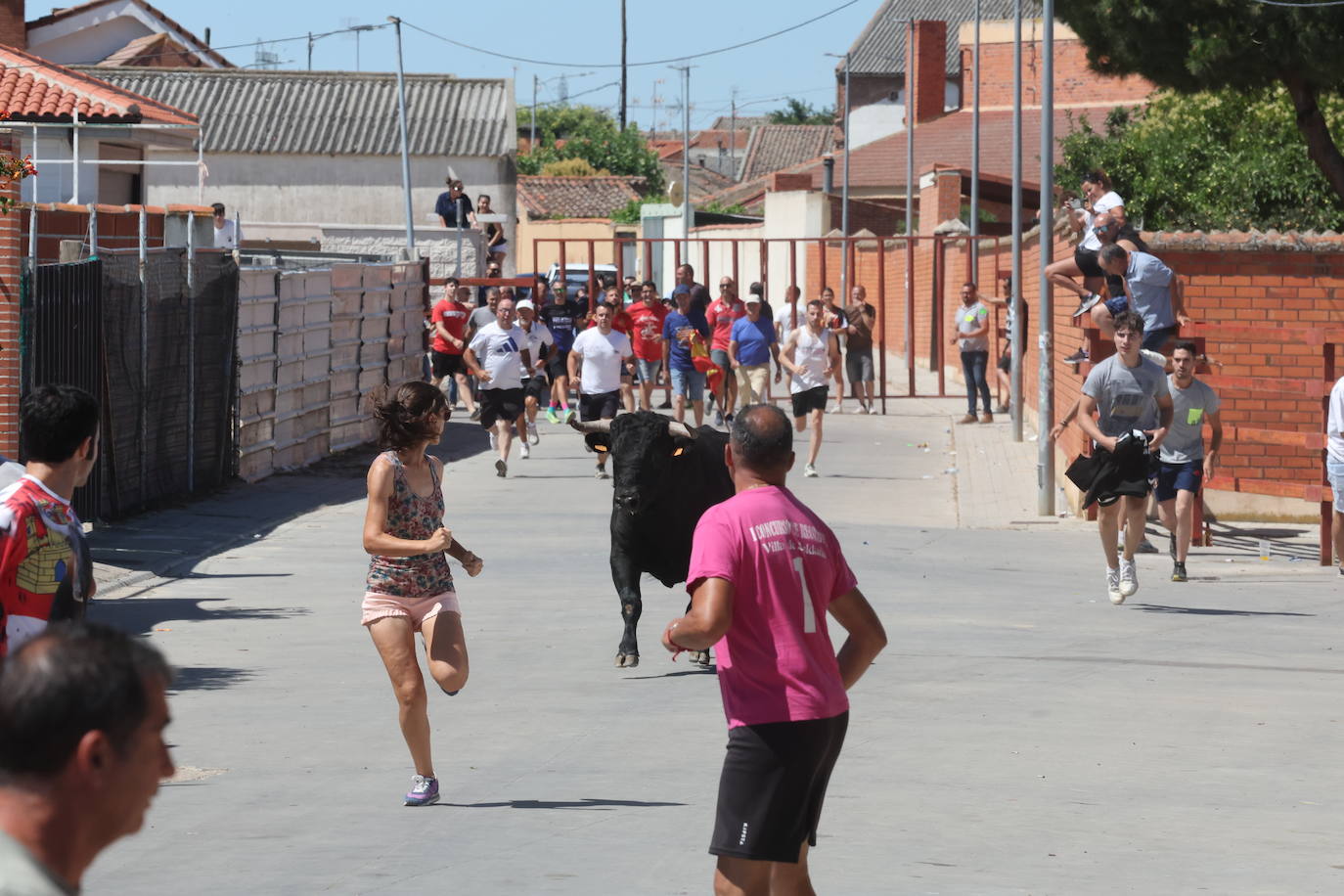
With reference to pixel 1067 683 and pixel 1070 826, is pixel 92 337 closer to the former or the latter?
pixel 1067 683

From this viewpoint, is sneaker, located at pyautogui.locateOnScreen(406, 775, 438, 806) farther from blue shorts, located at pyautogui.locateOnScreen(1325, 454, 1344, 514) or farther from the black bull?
blue shorts, located at pyautogui.locateOnScreen(1325, 454, 1344, 514)

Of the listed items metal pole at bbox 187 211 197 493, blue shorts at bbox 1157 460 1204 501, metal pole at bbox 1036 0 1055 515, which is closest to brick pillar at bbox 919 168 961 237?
metal pole at bbox 1036 0 1055 515

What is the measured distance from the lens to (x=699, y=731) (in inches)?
348

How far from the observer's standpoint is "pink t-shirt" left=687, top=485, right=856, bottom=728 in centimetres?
516

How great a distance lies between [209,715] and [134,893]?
323cm

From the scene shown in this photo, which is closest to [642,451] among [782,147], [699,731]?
[699,731]

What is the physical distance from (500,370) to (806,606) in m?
16.1

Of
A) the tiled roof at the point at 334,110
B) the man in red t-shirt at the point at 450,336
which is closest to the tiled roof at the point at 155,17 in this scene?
the tiled roof at the point at 334,110

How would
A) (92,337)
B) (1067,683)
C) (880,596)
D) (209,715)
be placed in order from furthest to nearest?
(92,337) → (880,596) → (1067,683) → (209,715)

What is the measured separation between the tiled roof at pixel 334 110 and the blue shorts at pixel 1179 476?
3807cm

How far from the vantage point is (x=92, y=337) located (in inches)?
634

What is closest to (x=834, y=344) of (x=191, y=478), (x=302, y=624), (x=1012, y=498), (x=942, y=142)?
(x=1012, y=498)

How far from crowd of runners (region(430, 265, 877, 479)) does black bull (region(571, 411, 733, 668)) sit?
745 centimetres

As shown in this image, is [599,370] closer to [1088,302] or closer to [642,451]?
[1088,302]
